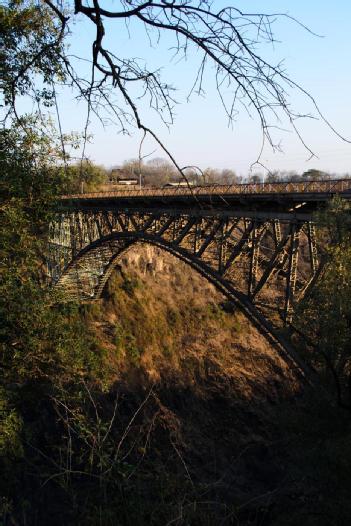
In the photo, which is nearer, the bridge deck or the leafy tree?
the leafy tree

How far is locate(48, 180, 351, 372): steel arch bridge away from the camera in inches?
558

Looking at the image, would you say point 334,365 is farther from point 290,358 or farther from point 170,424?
point 170,424

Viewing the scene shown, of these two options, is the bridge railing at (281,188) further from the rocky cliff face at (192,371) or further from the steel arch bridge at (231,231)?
the rocky cliff face at (192,371)

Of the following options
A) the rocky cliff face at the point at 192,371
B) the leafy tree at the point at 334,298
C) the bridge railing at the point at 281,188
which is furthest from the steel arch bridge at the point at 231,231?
the rocky cliff face at the point at 192,371

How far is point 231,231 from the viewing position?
17.2 meters

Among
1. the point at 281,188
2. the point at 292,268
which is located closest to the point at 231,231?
the point at 281,188

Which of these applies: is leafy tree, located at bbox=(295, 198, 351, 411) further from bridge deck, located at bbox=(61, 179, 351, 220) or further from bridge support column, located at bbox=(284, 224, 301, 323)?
bridge support column, located at bbox=(284, 224, 301, 323)

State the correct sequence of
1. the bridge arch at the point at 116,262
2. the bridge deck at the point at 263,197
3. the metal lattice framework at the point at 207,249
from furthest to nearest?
the bridge arch at the point at 116,262 < the metal lattice framework at the point at 207,249 < the bridge deck at the point at 263,197

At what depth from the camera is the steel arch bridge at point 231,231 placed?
14180mm

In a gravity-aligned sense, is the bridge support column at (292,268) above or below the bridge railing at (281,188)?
below

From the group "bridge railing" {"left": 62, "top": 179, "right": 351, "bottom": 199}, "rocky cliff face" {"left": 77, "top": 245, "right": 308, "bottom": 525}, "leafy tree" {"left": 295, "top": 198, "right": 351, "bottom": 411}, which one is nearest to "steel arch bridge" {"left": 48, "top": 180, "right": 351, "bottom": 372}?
"bridge railing" {"left": 62, "top": 179, "right": 351, "bottom": 199}

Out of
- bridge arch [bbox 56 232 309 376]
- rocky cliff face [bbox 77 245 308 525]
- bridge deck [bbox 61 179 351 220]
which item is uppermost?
bridge deck [bbox 61 179 351 220]

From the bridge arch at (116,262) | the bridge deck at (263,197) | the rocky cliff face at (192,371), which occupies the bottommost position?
the rocky cliff face at (192,371)

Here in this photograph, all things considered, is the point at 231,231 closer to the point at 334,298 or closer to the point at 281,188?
the point at 281,188
